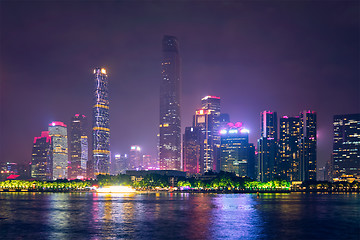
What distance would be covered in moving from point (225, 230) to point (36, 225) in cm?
3375

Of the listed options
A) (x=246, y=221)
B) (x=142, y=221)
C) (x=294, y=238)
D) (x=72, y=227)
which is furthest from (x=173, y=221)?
(x=294, y=238)

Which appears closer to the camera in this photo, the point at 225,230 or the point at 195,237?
the point at 195,237

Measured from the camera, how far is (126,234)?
234 ft

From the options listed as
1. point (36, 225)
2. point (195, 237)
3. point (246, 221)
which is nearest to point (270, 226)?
point (246, 221)

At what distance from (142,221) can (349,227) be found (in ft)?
123

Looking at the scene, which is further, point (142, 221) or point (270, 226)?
point (142, 221)

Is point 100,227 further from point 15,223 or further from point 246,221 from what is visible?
point 246,221

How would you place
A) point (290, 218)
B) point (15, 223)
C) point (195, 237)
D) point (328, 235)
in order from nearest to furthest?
point (195, 237), point (328, 235), point (15, 223), point (290, 218)

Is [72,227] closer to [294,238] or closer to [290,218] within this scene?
[294,238]

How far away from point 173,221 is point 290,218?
85.6ft

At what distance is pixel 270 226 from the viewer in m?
84.2

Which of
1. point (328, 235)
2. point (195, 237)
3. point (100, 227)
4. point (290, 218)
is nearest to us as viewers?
point (195, 237)

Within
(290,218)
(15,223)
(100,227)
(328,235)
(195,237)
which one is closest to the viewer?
(195,237)

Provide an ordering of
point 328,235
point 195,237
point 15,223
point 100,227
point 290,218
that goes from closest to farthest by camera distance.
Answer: point 195,237
point 328,235
point 100,227
point 15,223
point 290,218
